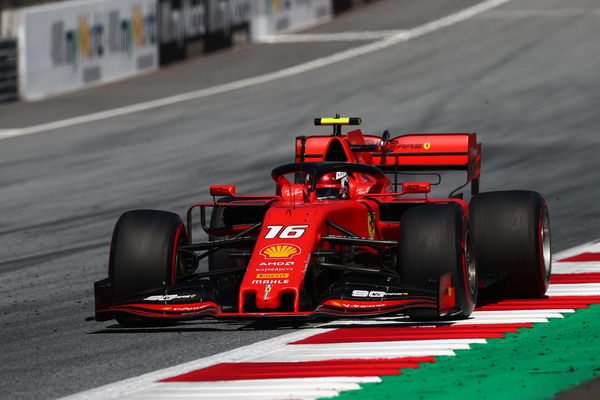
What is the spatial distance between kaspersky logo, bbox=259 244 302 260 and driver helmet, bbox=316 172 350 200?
134cm

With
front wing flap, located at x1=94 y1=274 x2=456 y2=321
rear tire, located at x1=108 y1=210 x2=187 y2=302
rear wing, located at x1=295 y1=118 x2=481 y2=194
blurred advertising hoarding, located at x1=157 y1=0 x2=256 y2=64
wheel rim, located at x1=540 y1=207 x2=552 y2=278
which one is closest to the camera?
front wing flap, located at x1=94 y1=274 x2=456 y2=321

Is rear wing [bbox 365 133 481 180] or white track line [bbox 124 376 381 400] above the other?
rear wing [bbox 365 133 481 180]

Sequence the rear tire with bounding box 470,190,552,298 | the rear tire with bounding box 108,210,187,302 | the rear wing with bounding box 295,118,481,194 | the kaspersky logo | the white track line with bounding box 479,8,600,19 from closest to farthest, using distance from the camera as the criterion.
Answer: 1. the kaspersky logo
2. the rear tire with bounding box 108,210,187,302
3. the rear tire with bounding box 470,190,552,298
4. the rear wing with bounding box 295,118,481,194
5. the white track line with bounding box 479,8,600,19

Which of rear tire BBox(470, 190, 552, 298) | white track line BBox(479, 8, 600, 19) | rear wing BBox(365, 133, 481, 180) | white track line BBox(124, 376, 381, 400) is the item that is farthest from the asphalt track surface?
rear wing BBox(365, 133, 481, 180)

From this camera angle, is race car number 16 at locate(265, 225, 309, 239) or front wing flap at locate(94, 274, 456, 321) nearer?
front wing flap at locate(94, 274, 456, 321)

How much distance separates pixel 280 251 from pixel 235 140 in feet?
47.7

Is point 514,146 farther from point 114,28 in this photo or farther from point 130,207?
point 114,28

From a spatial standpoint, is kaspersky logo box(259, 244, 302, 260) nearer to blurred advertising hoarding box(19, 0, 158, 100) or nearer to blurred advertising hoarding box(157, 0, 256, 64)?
blurred advertising hoarding box(19, 0, 158, 100)

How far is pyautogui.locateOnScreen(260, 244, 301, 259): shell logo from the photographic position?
8.95 m

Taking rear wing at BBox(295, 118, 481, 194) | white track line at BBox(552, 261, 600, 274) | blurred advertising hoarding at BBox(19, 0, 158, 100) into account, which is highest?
blurred advertising hoarding at BBox(19, 0, 158, 100)

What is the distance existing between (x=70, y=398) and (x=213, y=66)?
85.1 feet

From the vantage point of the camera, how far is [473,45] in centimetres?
3189

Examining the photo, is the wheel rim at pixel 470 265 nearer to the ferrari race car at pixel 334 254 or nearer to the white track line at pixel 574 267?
the ferrari race car at pixel 334 254

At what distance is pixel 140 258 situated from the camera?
365 inches
